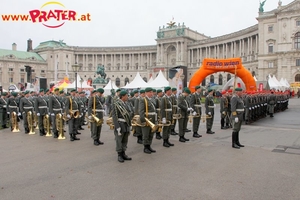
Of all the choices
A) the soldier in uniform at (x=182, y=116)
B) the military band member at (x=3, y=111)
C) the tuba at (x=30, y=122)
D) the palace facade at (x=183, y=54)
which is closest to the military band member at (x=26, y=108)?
the tuba at (x=30, y=122)

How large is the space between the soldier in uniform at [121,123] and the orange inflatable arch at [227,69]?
1575 cm

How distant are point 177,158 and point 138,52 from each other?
93.2 metres

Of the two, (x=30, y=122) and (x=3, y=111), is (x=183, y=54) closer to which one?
(x=3, y=111)

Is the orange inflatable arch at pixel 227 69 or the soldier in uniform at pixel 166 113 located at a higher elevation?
the orange inflatable arch at pixel 227 69

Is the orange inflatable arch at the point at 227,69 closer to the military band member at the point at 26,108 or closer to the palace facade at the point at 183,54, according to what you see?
the military band member at the point at 26,108

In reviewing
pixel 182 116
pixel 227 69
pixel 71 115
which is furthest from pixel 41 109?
pixel 227 69

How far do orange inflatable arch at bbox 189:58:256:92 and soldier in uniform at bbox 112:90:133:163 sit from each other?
15.7m

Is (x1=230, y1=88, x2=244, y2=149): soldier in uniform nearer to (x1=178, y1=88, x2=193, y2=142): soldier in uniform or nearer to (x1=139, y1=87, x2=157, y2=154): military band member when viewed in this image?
(x1=178, y1=88, x2=193, y2=142): soldier in uniform

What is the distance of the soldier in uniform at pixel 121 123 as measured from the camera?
27.0ft

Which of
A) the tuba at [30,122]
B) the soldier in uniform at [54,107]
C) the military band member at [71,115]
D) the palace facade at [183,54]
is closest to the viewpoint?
the military band member at [71,115]

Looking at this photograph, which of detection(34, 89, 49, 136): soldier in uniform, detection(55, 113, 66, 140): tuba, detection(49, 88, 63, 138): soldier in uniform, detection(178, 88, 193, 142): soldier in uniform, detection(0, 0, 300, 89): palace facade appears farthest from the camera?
detection(0, 0, 300, 89): palace facade

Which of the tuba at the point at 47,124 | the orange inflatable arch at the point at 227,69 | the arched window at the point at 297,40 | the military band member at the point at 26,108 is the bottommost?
the tuba at the point at 47,124

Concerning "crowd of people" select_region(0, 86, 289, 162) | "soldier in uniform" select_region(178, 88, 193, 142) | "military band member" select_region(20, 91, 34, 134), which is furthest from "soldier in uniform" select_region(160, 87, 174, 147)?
"military band member" select_region(20, 91, 34, 134)

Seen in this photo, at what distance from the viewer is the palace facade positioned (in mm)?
54312
